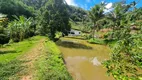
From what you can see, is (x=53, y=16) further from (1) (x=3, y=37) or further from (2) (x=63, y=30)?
(1) (x=3, y=37)

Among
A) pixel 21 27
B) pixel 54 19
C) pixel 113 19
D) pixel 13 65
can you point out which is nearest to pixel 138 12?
pixel 113 19

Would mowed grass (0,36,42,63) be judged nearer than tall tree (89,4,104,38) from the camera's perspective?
Yes

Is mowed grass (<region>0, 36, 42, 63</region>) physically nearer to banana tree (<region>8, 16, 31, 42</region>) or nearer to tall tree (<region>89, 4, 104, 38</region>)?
banana tree (<region>8, 16, 31, 42</region>)

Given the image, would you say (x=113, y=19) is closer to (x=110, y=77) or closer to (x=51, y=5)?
(x=51, y=5)

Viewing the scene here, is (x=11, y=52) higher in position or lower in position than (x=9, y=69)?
higher

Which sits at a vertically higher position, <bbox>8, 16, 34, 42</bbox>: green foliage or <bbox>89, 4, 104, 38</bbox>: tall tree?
<bbox>89, 4, 104, 38</bbox>: tall tree

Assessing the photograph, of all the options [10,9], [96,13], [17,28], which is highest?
[10,9]

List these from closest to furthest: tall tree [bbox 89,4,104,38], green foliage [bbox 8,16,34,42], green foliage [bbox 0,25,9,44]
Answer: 1. green foliage [bbox 0,25,9,44]
2. green foliage [bbox 8,16,34,42]
3. tall tree [bbox 89,4,104,38]

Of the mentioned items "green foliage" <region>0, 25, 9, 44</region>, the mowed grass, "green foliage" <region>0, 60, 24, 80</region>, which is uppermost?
"green foliage" <region>0, 25, 9, 44</region>

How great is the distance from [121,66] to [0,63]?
8.84 meters

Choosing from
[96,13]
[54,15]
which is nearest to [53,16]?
[54,15]

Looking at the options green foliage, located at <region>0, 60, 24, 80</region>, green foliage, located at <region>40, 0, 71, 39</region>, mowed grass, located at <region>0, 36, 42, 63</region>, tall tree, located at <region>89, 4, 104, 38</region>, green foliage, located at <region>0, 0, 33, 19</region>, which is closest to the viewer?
green foliage, located at <region>0, 60, 24, 80</region>

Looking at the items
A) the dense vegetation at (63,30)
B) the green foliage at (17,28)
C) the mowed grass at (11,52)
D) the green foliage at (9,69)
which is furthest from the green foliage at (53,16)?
the green foliage at (9,69)

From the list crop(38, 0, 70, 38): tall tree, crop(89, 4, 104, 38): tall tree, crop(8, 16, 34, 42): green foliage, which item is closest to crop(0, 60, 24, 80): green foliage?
crop(8, 16, 34, 42): green foliage
